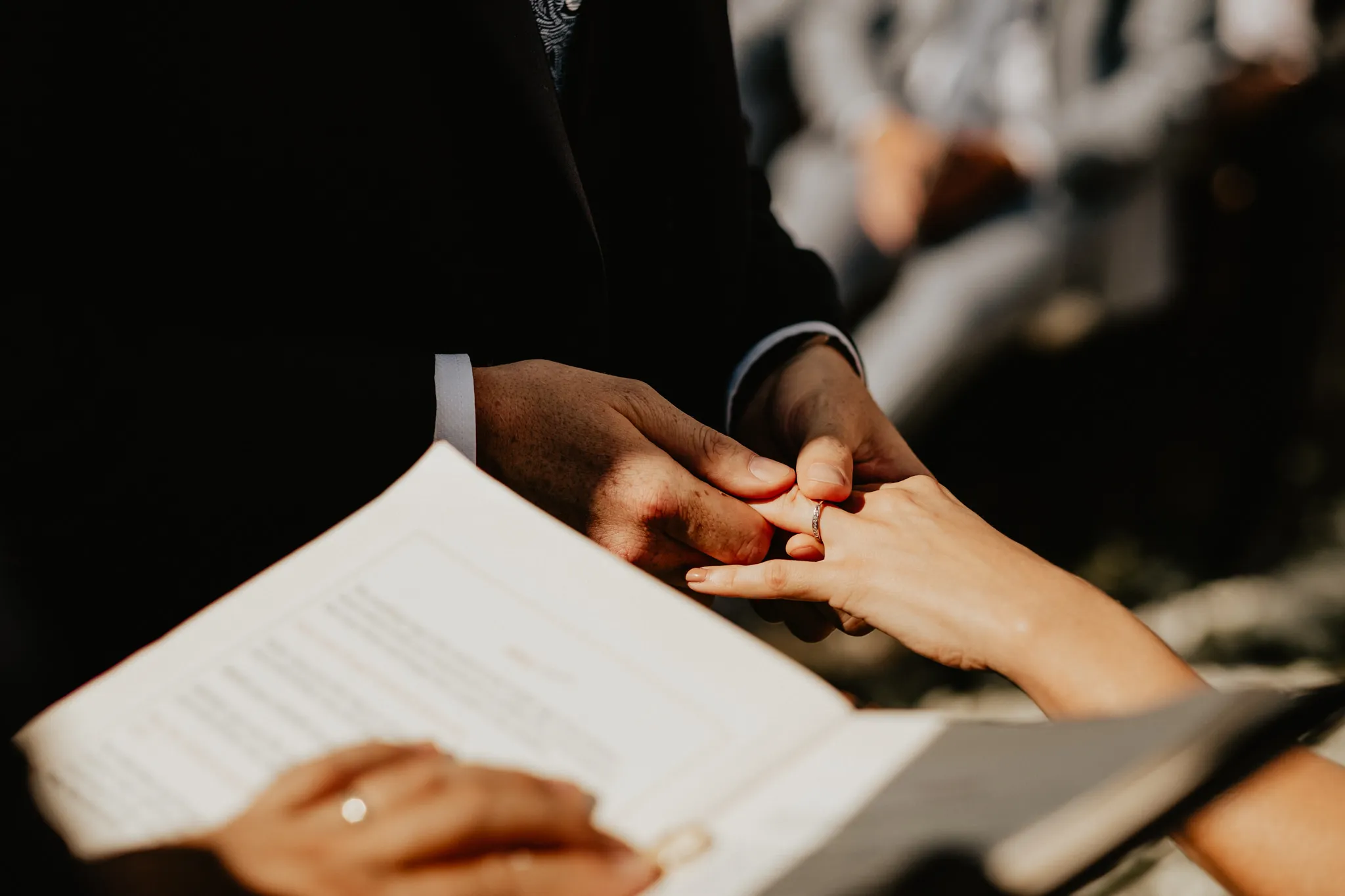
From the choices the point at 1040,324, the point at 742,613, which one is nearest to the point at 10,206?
the point at 742,613

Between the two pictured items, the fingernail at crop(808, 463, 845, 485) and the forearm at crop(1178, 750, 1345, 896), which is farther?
the fingernail at crop(808, 463, 845, 485)

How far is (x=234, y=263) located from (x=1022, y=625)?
2.30 ft

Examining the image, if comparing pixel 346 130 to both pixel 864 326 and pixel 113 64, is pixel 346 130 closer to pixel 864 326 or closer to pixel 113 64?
pixel 113 64

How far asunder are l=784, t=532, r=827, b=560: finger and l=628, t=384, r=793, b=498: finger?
50 mm

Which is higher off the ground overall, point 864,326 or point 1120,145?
point 1120,145

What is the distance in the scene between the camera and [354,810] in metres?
0.45

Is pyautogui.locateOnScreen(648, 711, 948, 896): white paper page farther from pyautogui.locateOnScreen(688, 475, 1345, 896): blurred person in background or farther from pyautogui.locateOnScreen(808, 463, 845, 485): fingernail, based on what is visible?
pyautogui.locateOnScreen(808, 463, 845, 485): fingernail

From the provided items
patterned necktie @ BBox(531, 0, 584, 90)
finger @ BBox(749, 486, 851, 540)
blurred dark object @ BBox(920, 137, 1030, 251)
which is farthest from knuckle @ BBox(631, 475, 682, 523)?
blurred dark object @ BBox(920, 137, 1030, 251)

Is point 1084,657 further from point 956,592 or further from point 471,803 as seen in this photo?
point 471,803

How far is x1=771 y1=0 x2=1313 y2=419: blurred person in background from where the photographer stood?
231 centimetres

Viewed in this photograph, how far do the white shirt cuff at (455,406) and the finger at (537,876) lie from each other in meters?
0.38

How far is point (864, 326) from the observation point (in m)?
2.34

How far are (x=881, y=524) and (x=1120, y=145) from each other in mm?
1970

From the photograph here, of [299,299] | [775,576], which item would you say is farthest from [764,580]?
[299,299]
